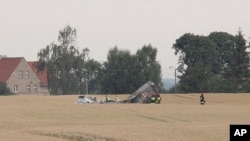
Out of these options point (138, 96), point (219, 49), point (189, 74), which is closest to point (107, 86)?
point (189, 74)

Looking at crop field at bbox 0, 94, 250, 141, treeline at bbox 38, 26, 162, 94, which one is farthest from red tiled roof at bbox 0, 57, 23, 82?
crop field at bbox 0, 94, 250, 141

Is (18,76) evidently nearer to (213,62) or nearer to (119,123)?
(213,62)

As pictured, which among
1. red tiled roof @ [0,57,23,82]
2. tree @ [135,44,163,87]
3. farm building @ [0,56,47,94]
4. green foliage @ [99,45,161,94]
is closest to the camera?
green foliage @ [99,45,161,94]

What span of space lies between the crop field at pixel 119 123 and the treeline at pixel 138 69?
55131 mm

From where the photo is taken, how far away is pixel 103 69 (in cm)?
13250

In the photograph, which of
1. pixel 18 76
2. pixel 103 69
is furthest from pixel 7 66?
pixel 103 69

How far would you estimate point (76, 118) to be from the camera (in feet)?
163

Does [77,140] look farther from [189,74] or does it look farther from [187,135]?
[189,74]

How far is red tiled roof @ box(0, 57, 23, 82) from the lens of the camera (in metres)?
132

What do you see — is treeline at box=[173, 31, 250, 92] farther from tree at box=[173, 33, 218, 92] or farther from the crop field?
the crop field

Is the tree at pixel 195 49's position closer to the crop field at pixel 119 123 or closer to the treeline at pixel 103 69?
the treeline at pixel 103 69

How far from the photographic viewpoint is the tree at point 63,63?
121 m

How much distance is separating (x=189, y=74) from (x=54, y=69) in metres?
22.7

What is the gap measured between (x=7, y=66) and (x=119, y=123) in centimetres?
9172
